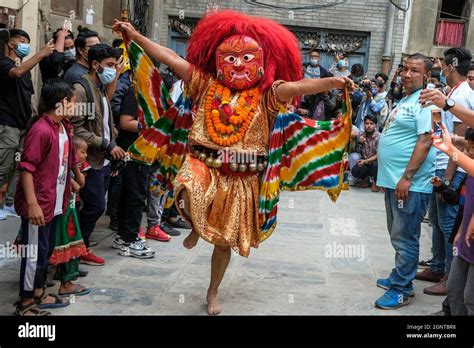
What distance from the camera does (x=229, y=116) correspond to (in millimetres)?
3916

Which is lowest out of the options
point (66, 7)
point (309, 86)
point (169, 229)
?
point (169, 229)

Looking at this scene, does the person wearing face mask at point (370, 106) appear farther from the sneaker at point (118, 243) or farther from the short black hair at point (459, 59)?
the sneaker at point (118, 243)

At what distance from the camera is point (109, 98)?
516 cm

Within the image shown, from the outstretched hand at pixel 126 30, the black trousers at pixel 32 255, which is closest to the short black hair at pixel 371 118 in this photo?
the outstretched hand at pixel 126 30

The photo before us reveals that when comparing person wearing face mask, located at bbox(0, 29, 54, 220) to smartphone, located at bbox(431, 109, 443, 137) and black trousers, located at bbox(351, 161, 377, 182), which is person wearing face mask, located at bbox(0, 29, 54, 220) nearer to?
smartphone, located at bbox(431, 109, 443, 137)

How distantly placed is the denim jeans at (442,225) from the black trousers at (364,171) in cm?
461

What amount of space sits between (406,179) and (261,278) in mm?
1483

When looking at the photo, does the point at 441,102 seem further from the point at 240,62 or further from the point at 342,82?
the point at 240,62

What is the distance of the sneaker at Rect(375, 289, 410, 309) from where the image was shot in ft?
14.2

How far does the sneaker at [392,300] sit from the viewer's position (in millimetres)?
4337

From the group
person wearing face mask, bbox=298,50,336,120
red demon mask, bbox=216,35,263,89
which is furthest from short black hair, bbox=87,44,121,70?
person wearing face mask, bbox=298,50,336,120

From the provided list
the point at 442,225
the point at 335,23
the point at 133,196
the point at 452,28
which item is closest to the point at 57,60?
the point at 133,196

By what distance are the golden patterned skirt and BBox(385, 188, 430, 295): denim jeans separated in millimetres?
1160

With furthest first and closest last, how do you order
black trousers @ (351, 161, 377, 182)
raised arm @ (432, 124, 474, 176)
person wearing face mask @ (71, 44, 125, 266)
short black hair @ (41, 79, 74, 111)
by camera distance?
black trousers @ (351, 161, 377, 182) < person wearing face mask @ (71, 44, 125, 266) < short black hair @ (41, 79, 74, 111) < raised arm @ (432, 124, 474, 176)
